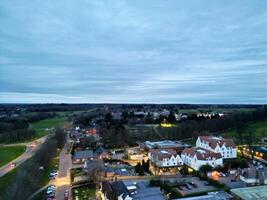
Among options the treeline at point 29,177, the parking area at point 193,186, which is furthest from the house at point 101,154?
the parking area at point 193,186

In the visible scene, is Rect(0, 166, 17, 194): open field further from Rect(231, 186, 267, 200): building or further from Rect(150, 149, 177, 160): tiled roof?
Rect(231, 186, 267, 200): building

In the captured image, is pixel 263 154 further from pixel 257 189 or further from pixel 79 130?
pixel 79 130

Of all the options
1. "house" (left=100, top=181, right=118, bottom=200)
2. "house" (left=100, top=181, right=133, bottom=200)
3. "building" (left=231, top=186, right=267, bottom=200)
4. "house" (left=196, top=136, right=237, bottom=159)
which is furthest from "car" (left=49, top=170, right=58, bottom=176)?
"house" (left=196, top=136, right=237, bottom=159)

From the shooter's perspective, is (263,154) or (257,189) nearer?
(257,189)

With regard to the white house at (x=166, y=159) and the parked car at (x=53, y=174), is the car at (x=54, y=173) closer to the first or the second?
the parked car at (x=53, y=174)

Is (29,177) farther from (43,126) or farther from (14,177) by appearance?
(43,126)

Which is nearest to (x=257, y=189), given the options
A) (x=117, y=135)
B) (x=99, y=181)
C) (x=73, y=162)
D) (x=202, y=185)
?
(x=202, y=185)
